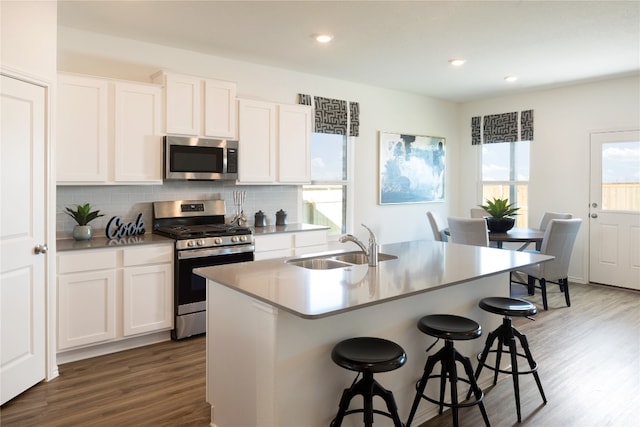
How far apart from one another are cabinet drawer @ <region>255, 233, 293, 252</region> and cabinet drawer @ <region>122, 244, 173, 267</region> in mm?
845

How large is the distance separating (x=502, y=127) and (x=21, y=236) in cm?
611

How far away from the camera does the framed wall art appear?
6.20 m

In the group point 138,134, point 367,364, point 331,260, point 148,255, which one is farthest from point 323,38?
point 367,364

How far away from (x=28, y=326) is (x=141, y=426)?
3.49ft

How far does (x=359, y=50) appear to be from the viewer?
4387mm

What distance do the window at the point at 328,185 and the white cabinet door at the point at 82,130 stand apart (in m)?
2.37

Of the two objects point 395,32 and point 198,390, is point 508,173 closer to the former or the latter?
point 395,32

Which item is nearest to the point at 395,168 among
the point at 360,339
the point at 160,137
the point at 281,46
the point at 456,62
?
the point at 456,62

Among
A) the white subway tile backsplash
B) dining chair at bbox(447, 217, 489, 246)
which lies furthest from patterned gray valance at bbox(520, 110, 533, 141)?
the white subway tile backsplash

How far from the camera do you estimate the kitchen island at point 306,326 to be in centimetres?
199

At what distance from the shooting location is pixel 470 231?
479 centimetres

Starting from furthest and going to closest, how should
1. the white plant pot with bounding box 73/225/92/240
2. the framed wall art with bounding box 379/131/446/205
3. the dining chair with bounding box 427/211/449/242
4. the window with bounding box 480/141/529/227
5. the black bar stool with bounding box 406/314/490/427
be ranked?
1. the window with bounding box 480/141/529/227
2. the framed wall art with bounding box 379/131/446/205
3. the dining chair with bounding box 427/211/449/242
4. the white plant pot with bounding box 73/225/92/240
5. the black bar stool with bounding box 406/314/490/427

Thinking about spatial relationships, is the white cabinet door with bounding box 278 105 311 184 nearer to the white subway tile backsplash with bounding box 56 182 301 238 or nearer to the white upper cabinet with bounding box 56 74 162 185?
the white subway tile backsplash with bounding box 56 182 301 238

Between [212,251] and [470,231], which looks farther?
[470,231]
